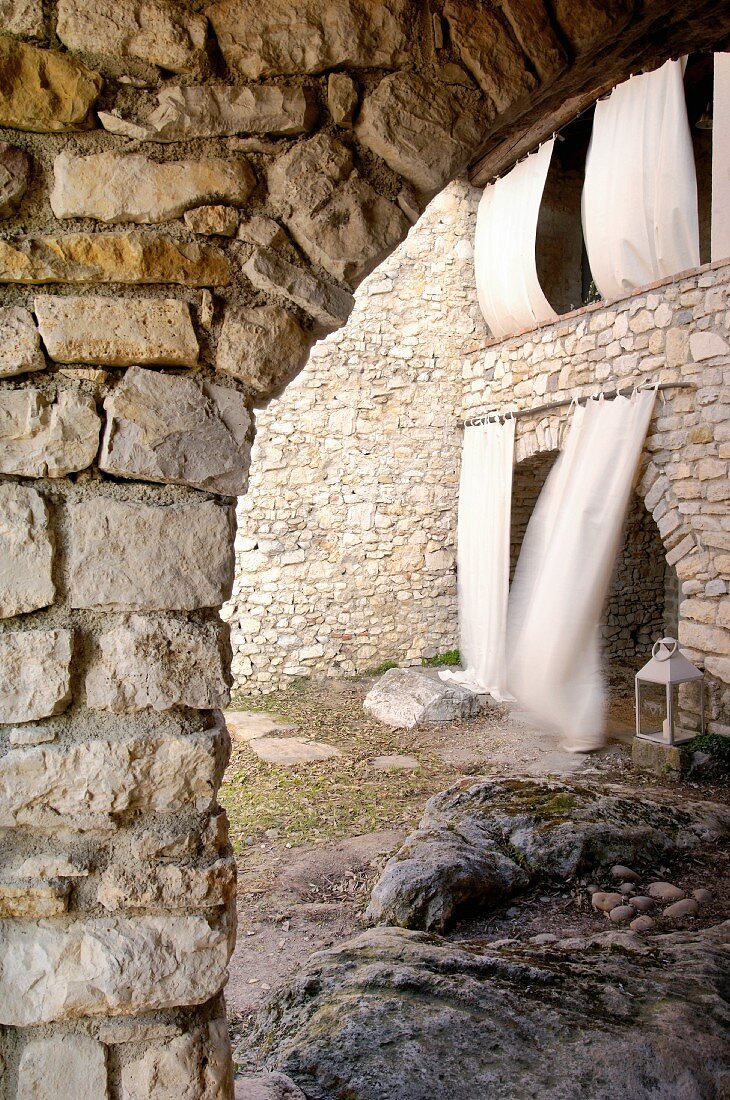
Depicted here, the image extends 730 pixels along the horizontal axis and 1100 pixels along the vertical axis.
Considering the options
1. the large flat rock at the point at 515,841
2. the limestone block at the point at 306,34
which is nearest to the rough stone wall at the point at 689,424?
the large flat rock at the point at 515,841

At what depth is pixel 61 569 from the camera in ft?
4.14

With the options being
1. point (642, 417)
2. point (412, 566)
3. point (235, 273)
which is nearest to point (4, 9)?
point (235, 273)

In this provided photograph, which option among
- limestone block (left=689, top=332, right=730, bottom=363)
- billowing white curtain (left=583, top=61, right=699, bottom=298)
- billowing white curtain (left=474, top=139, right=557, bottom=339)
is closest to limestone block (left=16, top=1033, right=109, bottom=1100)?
limestone block (left=689, top=332, right=730, bottom=363)

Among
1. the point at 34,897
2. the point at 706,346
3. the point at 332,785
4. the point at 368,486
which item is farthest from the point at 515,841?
the point at 368,486

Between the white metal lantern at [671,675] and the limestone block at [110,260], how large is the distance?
4.27 metres

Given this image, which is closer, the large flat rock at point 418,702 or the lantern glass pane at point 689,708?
the lantern glass pane at point 689,708

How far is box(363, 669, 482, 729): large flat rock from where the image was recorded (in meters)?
6.36

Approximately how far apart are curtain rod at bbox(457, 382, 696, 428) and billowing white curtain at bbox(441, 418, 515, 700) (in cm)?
8

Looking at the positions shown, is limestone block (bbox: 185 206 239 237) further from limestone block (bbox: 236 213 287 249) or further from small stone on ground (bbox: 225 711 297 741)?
small stone on ground (bbox: 225 711 297 741)

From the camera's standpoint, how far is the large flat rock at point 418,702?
6.36 metres

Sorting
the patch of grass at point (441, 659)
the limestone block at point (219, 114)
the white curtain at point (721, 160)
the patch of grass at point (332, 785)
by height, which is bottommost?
the patch of grass at point (332, 785)

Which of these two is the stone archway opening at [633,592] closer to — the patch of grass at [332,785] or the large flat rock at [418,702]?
the large flat rock at [418,702]

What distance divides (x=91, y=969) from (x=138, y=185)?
121cm

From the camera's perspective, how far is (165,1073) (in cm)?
125
